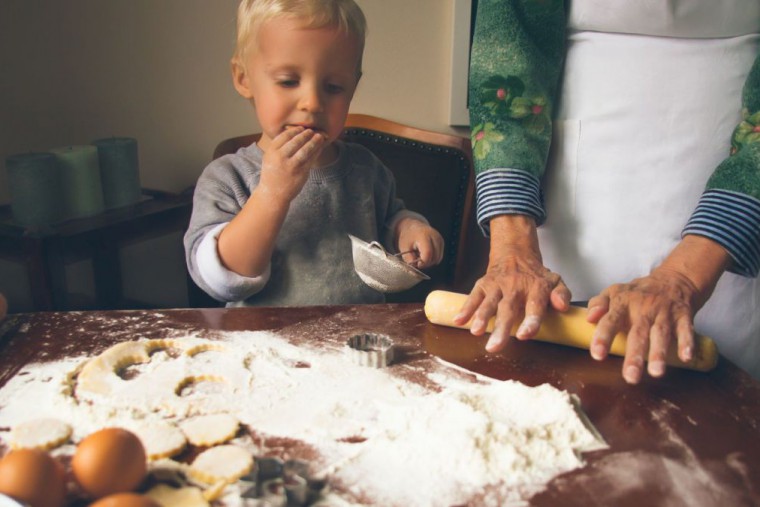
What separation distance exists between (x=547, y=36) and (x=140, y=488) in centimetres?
96

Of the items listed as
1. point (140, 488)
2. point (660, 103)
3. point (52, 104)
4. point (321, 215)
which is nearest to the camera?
point (140, 488)

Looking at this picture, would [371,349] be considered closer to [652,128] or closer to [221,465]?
[221,465]

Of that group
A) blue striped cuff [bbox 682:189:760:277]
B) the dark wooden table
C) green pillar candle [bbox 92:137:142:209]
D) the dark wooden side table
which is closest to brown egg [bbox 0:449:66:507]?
the dark wooden table

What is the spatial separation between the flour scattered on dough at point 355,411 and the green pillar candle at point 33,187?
106 centimetres

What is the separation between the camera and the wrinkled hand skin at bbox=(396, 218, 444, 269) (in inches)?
49.3

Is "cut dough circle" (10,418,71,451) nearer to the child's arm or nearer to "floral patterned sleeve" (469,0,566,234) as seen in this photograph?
the child's arm

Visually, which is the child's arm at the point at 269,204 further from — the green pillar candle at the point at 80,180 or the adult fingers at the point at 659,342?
the green pillar candle at the point at 80,180

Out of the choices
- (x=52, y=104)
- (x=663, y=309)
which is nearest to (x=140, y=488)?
(x=663, y=309)

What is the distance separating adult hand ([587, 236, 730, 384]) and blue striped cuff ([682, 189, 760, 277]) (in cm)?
1

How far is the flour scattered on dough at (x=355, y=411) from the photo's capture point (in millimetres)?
646

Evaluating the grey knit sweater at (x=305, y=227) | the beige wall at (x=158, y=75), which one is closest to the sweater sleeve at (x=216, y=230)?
the grey knit sweater at (x=305, y=227)

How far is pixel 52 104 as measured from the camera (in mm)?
2092

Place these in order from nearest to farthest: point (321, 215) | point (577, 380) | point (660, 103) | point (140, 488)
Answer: point (140, 488)
point (577, 380)
point (660, 103)
point (321, 215)

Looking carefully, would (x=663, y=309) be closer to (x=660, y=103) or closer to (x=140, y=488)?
(x=660, y=103)
